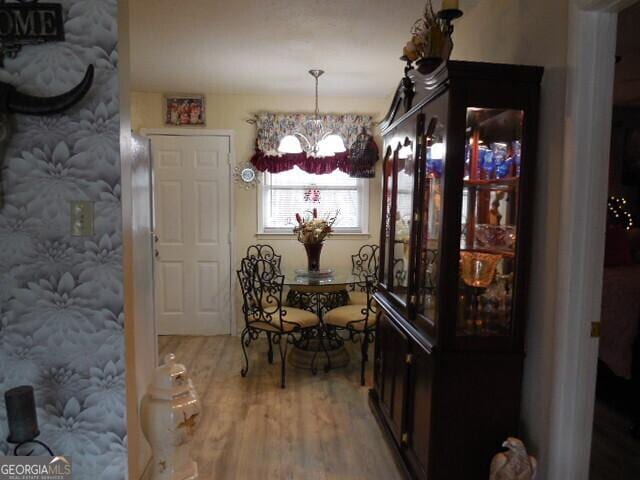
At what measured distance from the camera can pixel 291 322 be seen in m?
3.69

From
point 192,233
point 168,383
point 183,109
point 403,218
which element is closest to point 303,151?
point 183,109

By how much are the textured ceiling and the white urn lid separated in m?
2.04

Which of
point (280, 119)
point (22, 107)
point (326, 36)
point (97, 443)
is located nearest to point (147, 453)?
point (97, 443)

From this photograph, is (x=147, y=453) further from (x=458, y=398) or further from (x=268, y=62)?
(x=268, y=62)

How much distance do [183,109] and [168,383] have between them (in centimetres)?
363

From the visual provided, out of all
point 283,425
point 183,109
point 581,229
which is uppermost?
point 183,109

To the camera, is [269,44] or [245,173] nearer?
[269,44]

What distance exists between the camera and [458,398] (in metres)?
1.93

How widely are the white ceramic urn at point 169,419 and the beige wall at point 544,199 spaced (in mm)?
1399

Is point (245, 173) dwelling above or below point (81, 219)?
above

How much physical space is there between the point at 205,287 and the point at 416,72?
3.45m

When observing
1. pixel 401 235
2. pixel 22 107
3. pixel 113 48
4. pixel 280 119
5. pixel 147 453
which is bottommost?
pixel 147 453

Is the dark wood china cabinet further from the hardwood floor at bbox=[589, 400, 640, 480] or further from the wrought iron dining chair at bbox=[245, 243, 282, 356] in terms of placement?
the wrought iron dining chair at bbox=[245, 243, 282, 356]

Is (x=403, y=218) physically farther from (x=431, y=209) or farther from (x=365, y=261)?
(x=365, y=261)
